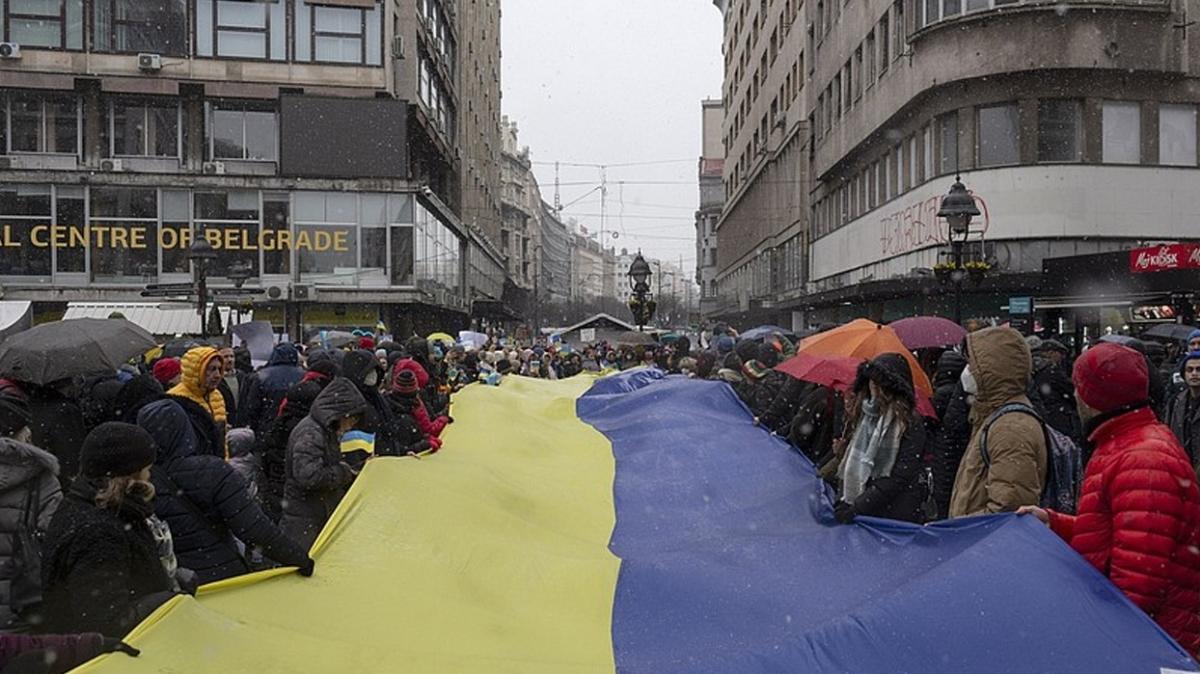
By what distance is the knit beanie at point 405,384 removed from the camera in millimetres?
9000

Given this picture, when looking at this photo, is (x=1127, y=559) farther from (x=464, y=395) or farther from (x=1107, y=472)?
(x=464, y=395)

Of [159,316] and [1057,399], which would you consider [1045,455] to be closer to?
[1057,399]

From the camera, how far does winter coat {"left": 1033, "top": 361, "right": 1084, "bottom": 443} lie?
8.72m

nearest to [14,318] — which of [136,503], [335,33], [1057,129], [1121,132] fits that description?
[136,503]

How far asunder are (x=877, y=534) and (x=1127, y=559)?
1.98 metres

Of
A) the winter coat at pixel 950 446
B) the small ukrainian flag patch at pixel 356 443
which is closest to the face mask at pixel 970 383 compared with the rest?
the winter coat at pixel 950 446

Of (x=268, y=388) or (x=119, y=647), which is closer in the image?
(x=119, y=647)

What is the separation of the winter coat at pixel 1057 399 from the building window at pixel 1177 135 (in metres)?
20.9

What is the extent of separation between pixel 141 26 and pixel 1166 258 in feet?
104

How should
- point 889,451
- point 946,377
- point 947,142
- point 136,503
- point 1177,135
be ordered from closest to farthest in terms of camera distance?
point 136,503 < point 889,451 < point 946,377 < point 1177,135 < point 947,142

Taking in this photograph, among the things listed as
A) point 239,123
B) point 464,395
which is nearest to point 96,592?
point 464,395

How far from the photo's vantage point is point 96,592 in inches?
156

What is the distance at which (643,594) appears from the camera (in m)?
5.52

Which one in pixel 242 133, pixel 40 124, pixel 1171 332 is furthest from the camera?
pixel 242 133
